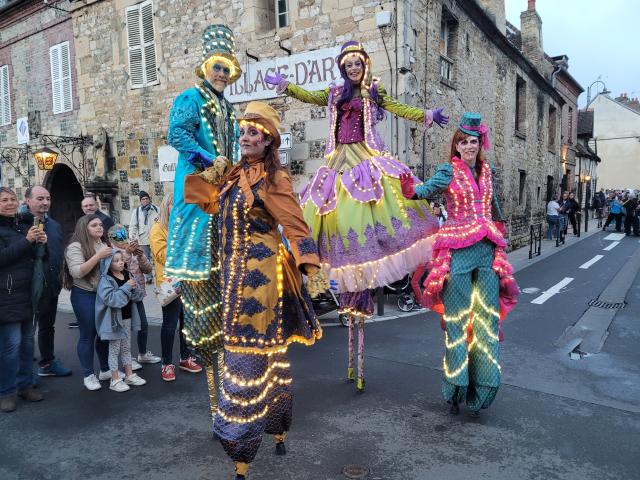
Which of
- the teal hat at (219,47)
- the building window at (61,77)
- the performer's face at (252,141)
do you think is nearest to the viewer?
the performer's face at (252,141)

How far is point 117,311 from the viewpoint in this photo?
15.3 ft

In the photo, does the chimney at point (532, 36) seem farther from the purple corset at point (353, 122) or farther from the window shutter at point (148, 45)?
the purple corset at point (353, 122)

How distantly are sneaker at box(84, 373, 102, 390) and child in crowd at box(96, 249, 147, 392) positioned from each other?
13cm

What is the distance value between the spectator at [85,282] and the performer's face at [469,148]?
3292 mm

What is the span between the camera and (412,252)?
3955 millimetres

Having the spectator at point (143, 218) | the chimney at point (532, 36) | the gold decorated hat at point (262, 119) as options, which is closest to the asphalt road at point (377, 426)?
the gold decorated hat at point (262, 119)

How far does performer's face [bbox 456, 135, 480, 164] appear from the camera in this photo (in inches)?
145

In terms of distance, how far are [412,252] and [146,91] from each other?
10.2 meters

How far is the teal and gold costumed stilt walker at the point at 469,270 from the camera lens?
12.0 ft

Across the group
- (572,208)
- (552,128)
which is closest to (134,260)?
(572,208)

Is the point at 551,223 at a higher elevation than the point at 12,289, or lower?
lower

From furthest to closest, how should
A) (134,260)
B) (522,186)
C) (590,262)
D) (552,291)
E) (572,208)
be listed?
1. (572,208)
2. (522,186)
3. (590,262)
4. (552,291)
5. (134,260)

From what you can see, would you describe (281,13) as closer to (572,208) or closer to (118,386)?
(118,386)

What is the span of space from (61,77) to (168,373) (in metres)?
12.5
